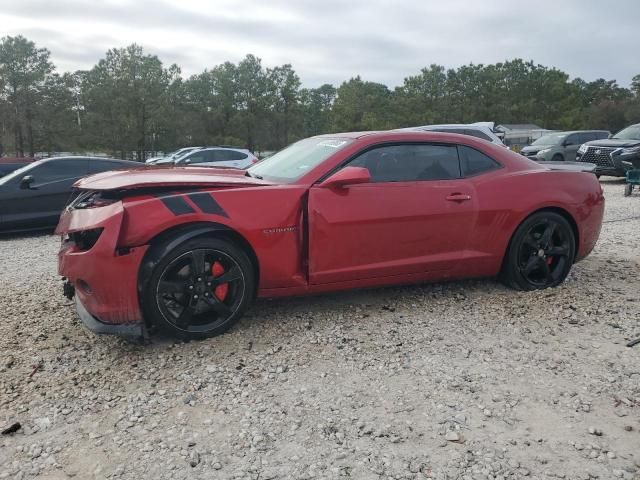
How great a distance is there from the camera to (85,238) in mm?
3244

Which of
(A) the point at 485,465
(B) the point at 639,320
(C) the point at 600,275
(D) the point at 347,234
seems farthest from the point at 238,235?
(C) the point at 600,275

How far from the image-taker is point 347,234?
3676 millimetres

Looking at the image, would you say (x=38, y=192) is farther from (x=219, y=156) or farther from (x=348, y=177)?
(x=219, y=156)

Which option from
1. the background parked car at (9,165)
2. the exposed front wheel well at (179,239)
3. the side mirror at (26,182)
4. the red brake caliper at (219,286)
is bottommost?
the red brake caliper at (219,286)

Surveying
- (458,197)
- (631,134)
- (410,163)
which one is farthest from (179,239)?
(631,134)

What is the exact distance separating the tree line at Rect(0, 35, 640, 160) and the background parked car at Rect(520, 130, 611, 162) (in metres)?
30.9

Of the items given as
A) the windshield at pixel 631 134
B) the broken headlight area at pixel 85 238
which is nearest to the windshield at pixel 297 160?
the broken headlight area at pixel 85 238

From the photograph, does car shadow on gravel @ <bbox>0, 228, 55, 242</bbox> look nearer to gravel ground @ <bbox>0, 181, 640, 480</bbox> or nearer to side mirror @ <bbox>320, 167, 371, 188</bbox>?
gravel ground @ <bbox>0, 181, 640, 480</bbox>

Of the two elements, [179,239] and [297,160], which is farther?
[297,160]

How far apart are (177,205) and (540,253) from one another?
3107 millimetres

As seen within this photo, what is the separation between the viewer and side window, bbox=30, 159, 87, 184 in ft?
26.6

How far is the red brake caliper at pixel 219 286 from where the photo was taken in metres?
3.40

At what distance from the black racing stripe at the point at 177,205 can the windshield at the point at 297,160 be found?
0.81m

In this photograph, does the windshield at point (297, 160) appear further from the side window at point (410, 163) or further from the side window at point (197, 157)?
the side window at point (197, 157)
